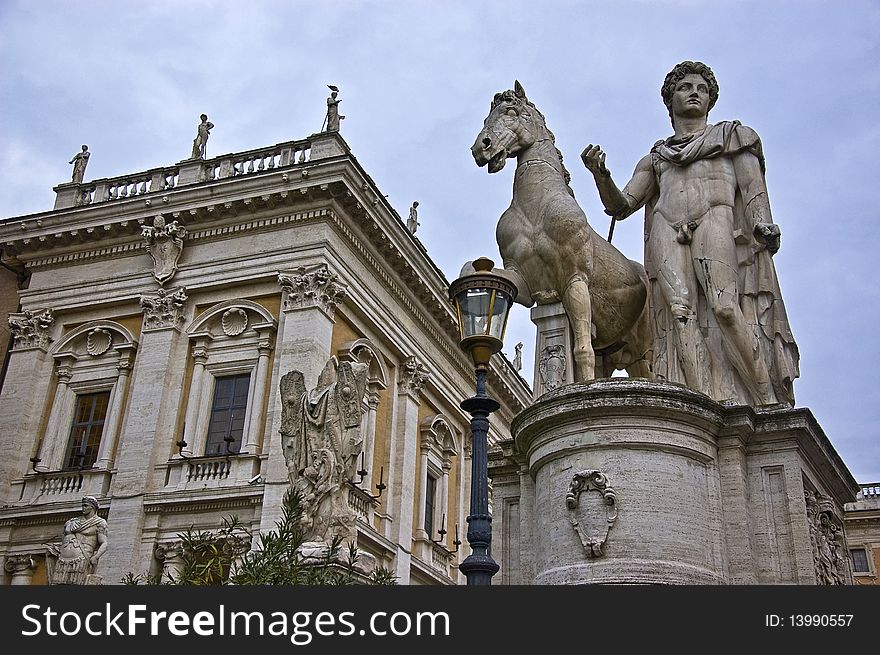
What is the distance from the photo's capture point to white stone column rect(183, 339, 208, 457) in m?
21.8

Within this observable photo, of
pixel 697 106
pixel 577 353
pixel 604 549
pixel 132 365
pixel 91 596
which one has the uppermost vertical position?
pixel 132 365

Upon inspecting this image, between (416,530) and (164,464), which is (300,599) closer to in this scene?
(164,464)

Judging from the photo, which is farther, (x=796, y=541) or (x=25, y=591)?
(x=796, y=541)

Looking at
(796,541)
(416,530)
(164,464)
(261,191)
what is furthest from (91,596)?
(416,530)

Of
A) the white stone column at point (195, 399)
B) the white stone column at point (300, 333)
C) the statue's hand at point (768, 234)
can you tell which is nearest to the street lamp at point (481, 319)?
the statue's hand at point (768, 234)

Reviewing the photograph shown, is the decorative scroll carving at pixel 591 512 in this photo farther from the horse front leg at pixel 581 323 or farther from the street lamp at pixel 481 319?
the horse front leg at pixel 581 323

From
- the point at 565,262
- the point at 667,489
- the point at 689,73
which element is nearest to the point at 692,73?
the point at 689,73

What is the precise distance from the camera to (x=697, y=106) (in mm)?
7648

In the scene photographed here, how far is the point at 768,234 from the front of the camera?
7.09 meters

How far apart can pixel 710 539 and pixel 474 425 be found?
5.95 feet

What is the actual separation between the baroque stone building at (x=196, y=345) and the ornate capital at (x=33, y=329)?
0.16 ft

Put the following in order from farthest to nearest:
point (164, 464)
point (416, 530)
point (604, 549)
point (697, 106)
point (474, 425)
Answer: point (416, 530) < point (164, 464) < point (697, 106) < point (474, 425) < point (604, 549)

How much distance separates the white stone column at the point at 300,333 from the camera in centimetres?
2062

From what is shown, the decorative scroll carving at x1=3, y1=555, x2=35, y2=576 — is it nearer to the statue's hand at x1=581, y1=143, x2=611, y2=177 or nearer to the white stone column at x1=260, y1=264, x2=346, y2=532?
the white stone column at x1=260, y1=264, x2=346, y2=532
